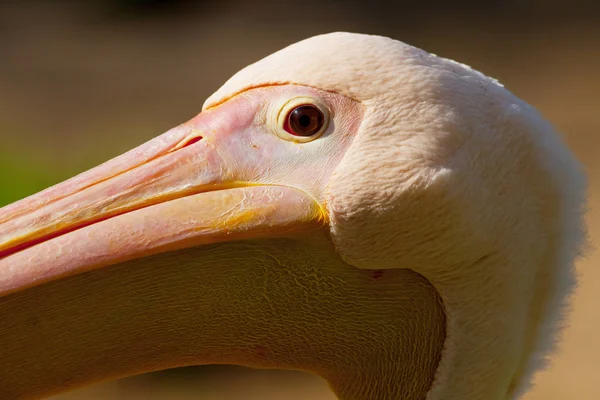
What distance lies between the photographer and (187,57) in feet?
36.9

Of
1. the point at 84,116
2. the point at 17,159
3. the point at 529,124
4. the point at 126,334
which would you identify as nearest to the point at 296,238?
the point at 126,334

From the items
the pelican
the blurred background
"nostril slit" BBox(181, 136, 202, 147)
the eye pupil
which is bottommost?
the pelican

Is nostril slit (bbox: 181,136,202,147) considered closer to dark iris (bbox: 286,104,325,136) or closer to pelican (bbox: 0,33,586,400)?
pelican (bbox: 0,33,586,400)

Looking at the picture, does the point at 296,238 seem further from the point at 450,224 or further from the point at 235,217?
the point at 450,224

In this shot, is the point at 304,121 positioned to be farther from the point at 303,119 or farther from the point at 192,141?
the point at 192,141

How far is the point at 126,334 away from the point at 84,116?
8028 millimetres

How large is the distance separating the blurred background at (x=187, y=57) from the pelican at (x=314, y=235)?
486 centimetres

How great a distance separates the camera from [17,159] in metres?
7.81

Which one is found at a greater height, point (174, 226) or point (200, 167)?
point (200, 167)

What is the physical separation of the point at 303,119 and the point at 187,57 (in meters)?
9.37

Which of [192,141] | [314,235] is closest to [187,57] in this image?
[192,141]

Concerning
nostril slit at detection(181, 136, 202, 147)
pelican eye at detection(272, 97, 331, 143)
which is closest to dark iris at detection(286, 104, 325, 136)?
pelican eye at detection(272, 97, 331, 143)

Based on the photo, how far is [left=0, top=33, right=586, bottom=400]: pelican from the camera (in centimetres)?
204

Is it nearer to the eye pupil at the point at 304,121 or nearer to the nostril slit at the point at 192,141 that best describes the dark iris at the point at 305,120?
the eye pupil at the point at 304,121
